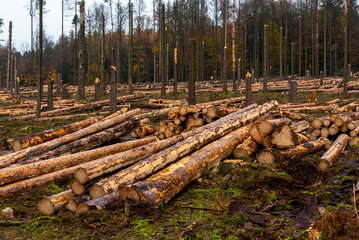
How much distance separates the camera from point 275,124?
6469mm

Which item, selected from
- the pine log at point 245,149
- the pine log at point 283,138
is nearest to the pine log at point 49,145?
the pine log at point 245,149

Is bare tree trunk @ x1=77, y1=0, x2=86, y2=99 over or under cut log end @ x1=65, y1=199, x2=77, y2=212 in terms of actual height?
over

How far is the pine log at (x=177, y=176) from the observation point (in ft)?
12.8

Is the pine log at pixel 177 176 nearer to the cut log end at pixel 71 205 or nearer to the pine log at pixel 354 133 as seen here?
the cut log end at pixel 71 205

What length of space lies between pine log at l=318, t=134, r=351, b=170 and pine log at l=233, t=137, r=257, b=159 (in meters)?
1.28

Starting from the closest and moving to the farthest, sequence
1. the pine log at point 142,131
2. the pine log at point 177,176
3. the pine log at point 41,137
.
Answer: the pine log at point 177,176, the pine log at point 41,137, the pine log at point 142,131

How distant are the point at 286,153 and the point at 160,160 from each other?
2.74m

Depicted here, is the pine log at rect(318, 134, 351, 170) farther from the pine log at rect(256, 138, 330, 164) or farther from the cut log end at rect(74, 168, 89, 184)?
the cut log end at rect(74, 168, 89, 184)

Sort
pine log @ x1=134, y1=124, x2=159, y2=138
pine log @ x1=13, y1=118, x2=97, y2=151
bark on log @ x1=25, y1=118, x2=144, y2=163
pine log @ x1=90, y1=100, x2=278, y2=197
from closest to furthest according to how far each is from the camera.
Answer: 1. pine log @ x1=90, y1=100, x2=278, y2=197
2. bark on log @ x1=25, y1=118, x2=144, y2=163
3. pine log @ x1=13, y1=118, x2=97, y2=151
4. pine log @ x1=134, y1=124, x2=159, y2=138

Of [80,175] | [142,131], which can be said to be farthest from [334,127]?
[80,175]

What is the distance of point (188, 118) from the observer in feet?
27.4

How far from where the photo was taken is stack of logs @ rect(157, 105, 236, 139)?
8164 millimetres

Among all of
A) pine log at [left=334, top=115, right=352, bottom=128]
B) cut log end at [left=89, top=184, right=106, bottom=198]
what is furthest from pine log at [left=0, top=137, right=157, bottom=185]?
pine log at [left=334, top=115, right=352, bottom=128]

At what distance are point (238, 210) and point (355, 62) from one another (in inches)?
1754
